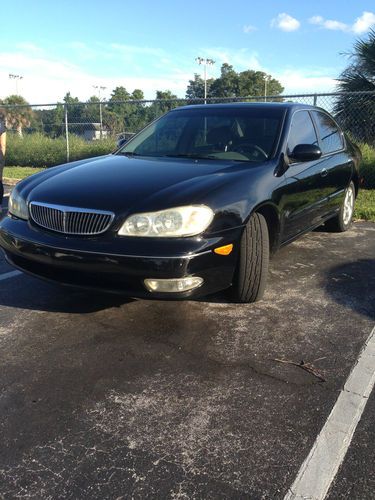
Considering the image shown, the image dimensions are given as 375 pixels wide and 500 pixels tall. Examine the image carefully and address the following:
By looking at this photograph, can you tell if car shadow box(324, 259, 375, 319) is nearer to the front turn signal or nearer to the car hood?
the front turn signal

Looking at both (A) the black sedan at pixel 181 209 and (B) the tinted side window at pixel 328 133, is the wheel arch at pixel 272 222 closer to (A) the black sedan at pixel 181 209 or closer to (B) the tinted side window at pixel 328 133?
(A) the black sedan at pixel 181 209

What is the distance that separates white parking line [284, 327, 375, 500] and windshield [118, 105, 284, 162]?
194 centimetres

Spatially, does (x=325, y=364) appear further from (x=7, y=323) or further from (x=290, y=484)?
(x=7, y=323)

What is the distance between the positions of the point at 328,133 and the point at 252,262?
2595 mm

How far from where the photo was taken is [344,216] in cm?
611

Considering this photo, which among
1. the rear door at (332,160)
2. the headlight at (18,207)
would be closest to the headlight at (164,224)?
the headlight at (18,207)

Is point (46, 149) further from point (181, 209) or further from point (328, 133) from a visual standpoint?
point (181, 209)

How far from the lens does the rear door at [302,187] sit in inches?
159

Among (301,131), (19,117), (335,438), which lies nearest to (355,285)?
(301,131)

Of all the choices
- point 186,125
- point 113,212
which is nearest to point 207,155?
point 186,125

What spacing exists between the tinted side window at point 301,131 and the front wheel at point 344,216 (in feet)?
4.42

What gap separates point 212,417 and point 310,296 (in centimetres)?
190

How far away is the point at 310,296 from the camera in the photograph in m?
3.99

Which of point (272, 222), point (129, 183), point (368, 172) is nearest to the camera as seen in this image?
point (129, 183)
